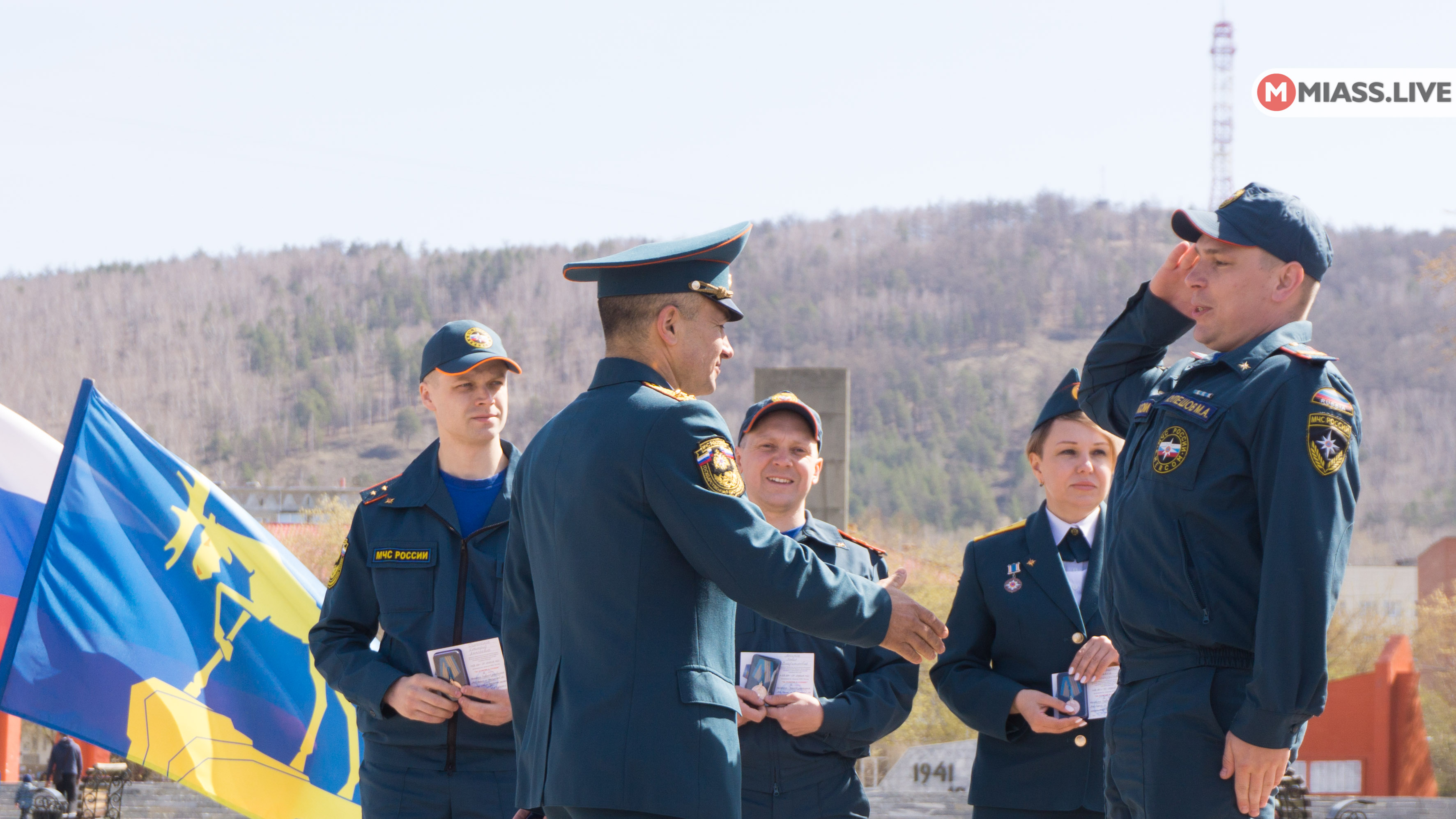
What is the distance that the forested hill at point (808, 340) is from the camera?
382ft

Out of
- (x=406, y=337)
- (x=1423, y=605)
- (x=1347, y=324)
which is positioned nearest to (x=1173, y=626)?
(x=1423, y=605)

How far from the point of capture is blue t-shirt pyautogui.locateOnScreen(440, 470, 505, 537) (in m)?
4.85

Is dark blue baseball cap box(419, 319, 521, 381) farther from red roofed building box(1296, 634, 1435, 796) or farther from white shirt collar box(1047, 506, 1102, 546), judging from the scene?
red roofed building box(1296, 634, 1435, 796)

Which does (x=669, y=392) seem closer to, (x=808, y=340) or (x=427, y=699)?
(x=427, y=699)

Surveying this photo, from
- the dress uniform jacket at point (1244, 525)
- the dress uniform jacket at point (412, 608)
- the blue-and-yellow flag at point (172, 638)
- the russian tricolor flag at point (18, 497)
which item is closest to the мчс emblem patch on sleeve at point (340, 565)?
the dress uniform jacket at point (412, 608)

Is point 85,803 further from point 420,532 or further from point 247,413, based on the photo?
point 247,413

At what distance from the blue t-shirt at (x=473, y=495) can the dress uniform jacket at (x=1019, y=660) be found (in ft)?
5.25

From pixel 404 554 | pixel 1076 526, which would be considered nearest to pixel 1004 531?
pixel 1076 526

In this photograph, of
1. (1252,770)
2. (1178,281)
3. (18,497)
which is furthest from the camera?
(18,497)

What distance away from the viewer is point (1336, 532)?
3.08m

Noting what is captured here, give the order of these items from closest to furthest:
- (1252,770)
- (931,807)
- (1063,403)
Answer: (1252,770), (1063,403), (931,807)

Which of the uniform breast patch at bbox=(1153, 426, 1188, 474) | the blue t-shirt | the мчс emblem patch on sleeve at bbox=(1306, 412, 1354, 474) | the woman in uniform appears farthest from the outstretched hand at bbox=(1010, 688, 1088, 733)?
the blue t-shirt

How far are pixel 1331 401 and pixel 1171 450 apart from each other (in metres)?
0.36

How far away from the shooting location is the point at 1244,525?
10.5 ft
